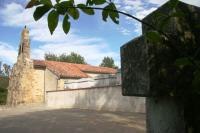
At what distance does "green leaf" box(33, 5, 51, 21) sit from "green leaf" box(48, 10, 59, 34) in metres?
0.02

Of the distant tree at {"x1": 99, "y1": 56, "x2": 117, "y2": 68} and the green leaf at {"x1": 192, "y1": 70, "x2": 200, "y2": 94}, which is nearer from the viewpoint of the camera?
the green leaf at {"x1": 192, "y1": 70, "x2": 200, "y2": 94}

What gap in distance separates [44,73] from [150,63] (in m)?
37.7

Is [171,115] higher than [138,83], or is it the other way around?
[138,83]

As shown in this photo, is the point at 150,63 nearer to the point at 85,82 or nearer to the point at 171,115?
the point at 171,115

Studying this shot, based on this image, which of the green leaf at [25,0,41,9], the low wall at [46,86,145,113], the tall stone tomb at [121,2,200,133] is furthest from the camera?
the low wall at [46,86,145,113]

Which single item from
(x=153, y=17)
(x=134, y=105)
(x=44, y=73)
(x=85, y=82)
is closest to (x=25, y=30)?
(x=44, y=73)

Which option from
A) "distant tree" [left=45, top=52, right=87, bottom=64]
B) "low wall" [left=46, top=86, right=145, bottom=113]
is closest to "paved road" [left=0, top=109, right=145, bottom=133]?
"low wall" [left=46, top=86, right=145, bottom=113]

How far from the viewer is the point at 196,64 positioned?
3.43ft

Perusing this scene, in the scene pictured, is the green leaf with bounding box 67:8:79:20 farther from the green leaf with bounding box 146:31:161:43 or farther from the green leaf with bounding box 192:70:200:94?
the green leaf with bounding box 192:70:200:94

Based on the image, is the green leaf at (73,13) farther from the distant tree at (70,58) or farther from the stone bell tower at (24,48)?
the distant tree at (70,58)

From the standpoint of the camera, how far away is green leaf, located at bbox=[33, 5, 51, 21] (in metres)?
0.96

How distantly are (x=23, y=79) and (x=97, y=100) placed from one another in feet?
56.2

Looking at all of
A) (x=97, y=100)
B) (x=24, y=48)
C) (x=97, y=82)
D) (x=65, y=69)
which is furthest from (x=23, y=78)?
(x=97, y=100)

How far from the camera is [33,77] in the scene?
37.2m
